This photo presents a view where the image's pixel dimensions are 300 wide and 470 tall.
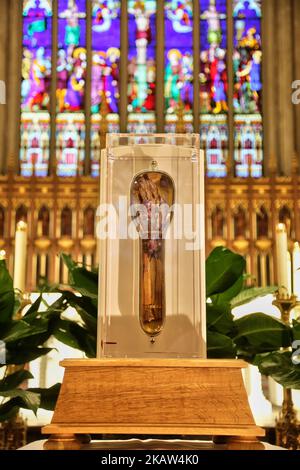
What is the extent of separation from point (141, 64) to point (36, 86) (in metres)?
1.23

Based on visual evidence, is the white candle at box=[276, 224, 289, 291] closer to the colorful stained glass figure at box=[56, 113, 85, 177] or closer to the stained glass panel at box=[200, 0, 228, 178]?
the stained glass panel at box=[200, 0, 228, 178]

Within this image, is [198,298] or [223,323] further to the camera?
[223,323]

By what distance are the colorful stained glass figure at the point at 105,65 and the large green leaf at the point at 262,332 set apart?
6.88 metres

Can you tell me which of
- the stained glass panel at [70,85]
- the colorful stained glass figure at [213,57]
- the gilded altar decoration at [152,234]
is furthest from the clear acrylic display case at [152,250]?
the colorful stained glass figure at [213,57]

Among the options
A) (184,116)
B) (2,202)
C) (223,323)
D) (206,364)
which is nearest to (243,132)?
(184,116)

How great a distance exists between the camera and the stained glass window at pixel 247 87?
28.3 feet

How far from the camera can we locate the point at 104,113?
782 cm

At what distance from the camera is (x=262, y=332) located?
1.71 meters

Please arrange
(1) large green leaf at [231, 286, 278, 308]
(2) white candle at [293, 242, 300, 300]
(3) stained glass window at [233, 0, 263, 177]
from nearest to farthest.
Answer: (1) large green leaf at [231, 286, 278, 308]
(2) white candle at [293, 242, 300, 300]
(3) stained glass window at [233, 0, 263, 177]

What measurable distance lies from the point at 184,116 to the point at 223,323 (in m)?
7.09

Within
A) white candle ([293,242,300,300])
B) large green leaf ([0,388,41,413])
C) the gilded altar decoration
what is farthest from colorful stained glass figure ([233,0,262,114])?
the gilded altar decoration

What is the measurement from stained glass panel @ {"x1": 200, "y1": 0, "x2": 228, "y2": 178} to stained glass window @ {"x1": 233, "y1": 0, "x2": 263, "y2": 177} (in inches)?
5.4

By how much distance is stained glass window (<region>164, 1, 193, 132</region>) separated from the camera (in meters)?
8.70
